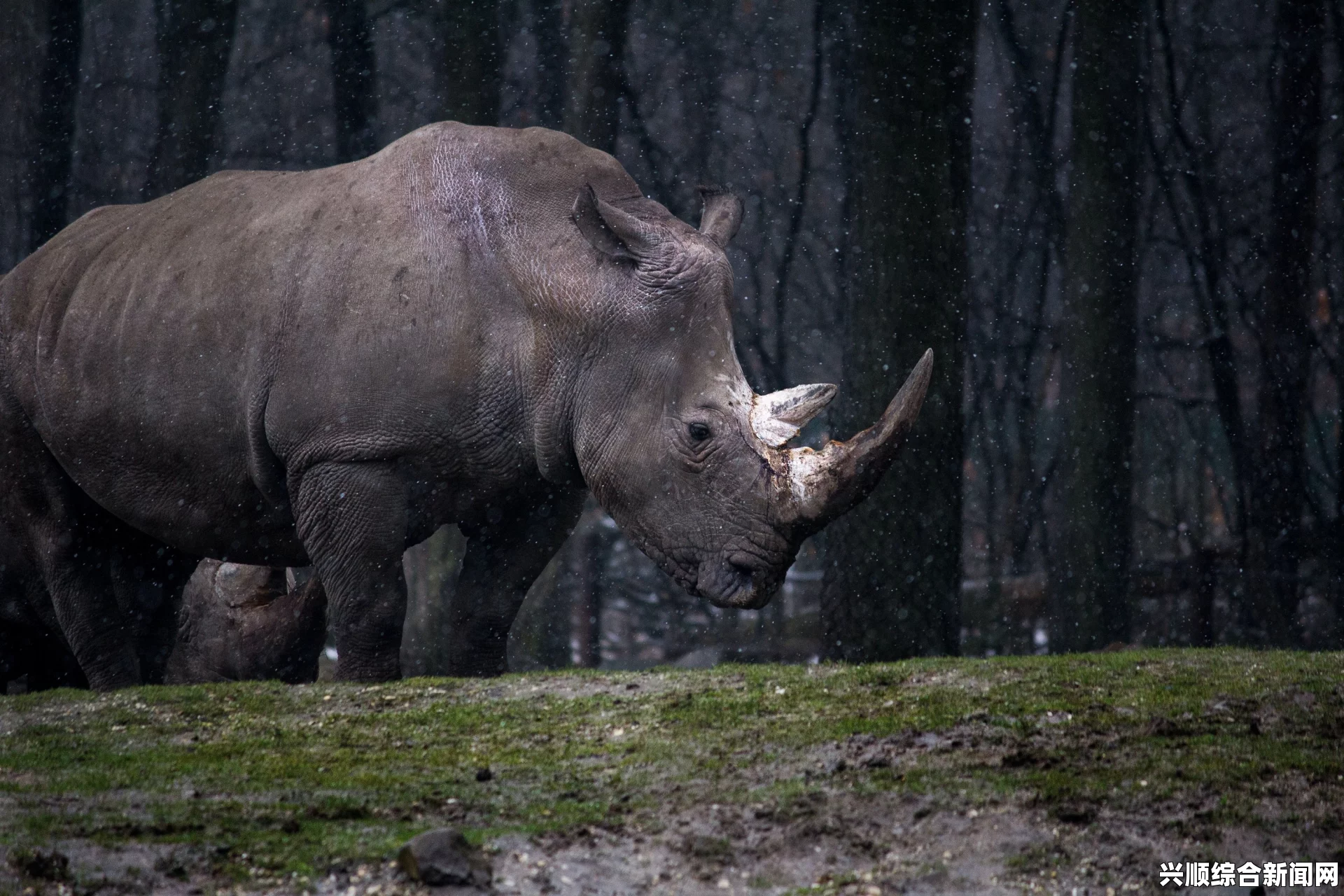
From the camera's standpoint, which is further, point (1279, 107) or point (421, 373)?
point (1279, 107)

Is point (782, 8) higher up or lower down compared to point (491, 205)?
higher up

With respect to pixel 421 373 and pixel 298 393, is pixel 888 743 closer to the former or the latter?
pixel 421 373

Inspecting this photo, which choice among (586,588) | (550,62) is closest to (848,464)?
A: (586,588)

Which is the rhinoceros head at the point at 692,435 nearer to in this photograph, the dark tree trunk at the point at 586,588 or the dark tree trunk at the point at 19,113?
the dark tree trunk at the point at 586,588

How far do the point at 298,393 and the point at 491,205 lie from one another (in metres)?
1.09

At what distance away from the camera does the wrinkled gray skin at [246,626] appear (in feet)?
25.2

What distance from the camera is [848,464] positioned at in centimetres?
530

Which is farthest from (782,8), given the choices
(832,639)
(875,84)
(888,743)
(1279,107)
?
(888,743)

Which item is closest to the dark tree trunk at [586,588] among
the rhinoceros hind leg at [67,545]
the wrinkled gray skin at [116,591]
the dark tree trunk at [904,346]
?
the dark tree trunk at [904,346]

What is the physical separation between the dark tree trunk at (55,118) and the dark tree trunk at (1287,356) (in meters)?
9.06

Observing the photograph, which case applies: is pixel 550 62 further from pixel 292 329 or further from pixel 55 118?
pixel 292 329

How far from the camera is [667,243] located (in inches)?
232

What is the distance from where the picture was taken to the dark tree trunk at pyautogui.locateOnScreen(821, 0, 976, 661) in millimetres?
7793

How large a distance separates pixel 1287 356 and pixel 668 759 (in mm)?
8204
